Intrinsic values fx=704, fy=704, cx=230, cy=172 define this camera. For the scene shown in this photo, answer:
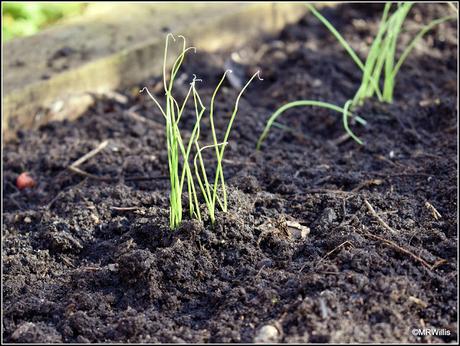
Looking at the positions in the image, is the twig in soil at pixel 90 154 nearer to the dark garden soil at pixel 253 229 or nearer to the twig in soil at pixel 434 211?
the dark garden soil at pixel 253 229

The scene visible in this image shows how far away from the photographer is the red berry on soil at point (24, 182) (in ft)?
8.89

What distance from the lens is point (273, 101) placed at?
10.5 ft

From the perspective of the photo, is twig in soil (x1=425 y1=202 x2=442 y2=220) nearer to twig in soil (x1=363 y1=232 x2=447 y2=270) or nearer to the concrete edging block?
twig in soil (x1=363 y1=232 x2=447 y2=270)

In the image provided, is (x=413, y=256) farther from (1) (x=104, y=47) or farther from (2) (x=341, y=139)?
(1) (x=104, y=47)

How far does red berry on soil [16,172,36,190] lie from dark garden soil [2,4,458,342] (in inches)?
1.1

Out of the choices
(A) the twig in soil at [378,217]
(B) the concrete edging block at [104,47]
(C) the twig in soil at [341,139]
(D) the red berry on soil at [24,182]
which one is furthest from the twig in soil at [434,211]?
(B) the concrete edging block at [104,47]

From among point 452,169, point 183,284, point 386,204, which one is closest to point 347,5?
point 452,169

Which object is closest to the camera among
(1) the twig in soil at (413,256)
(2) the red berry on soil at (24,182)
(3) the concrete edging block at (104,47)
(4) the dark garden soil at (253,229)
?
(4) the dark garden soil at (253,229)

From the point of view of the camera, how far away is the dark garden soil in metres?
1.70

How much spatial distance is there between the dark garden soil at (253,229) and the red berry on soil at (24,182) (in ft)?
0.09

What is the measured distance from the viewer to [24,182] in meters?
2.71

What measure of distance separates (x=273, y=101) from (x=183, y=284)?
1.50m

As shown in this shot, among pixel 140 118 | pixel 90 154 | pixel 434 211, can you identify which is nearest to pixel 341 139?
pixel 434 211

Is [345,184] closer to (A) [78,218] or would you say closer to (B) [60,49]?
(A) [78,218]
